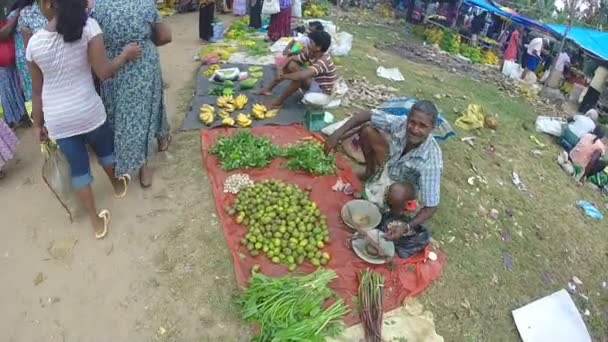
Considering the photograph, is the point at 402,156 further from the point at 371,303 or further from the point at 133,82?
the point at 133,82

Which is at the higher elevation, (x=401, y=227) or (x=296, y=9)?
→ (x=296, y=9)

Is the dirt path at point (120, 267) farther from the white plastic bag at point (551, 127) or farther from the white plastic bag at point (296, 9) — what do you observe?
the white plastic bag at point (296, 9)

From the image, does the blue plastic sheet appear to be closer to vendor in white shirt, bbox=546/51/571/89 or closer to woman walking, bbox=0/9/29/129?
woman walking, bbox=0/9/29/129

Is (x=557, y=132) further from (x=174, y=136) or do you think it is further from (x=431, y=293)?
(x=174, y=136)

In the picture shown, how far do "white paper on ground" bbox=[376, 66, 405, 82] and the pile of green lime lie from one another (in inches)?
153

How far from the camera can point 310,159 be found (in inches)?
150

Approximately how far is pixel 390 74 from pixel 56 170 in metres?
5.25

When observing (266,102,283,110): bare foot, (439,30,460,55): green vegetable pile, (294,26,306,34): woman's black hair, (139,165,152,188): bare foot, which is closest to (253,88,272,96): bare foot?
(266,102,283,110): bare foot

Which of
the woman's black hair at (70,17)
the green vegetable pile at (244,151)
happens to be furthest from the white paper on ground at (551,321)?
the woman's black hair at (70,17)

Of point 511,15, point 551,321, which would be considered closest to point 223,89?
point 551,321

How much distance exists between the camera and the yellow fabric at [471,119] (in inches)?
220

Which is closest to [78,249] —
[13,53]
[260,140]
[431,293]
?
[260,140]

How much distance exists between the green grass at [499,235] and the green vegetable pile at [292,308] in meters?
0.79

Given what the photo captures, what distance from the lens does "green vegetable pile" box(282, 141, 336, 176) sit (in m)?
3.79
